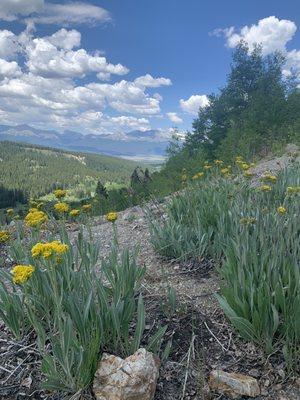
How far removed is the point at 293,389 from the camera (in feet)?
9.06

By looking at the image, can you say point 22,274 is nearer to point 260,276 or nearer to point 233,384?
point 233,384

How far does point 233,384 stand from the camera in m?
2.73

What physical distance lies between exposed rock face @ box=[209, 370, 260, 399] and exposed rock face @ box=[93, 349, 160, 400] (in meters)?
0.45

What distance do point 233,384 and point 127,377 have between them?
2.64 feet

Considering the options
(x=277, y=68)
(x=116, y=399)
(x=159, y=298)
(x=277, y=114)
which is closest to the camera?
(x=116, y=399)

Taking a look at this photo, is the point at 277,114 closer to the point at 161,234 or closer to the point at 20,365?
the point at 161,234

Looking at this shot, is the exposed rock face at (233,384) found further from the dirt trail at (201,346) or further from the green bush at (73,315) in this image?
the green bush at (73,315)

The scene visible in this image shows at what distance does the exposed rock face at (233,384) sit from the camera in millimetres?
2701

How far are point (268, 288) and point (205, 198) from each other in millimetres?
3260

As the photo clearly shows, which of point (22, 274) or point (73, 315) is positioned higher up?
point (22, 274)

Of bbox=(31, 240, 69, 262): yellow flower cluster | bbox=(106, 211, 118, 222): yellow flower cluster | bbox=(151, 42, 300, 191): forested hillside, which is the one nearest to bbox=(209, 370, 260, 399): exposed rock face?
bbox=(31, 240, 69, 262): yellow flower cluster

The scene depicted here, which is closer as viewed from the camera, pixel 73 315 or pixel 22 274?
pixel 22 274

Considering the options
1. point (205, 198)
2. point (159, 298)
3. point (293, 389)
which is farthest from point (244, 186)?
point (293, 389)

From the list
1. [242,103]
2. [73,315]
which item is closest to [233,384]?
[73,315]
